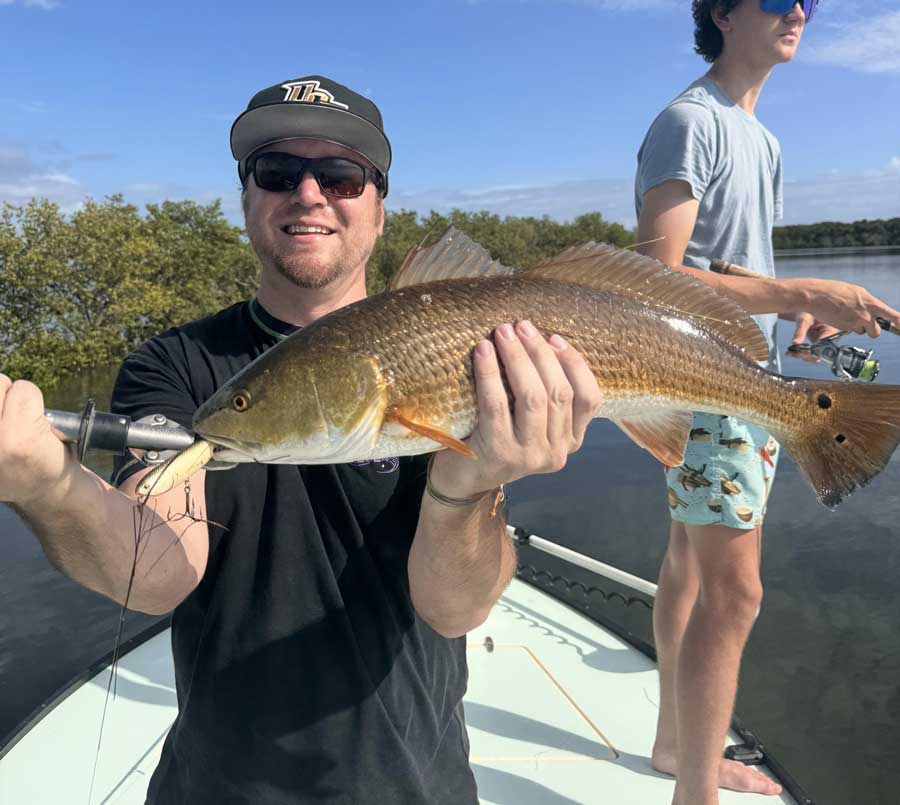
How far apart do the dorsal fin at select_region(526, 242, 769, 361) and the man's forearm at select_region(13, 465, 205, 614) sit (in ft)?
4.24

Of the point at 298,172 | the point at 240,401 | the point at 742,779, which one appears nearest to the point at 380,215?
the point at 298,172

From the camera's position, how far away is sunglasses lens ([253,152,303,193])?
2.34 meters

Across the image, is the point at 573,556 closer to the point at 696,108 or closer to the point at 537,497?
the point at 696,108

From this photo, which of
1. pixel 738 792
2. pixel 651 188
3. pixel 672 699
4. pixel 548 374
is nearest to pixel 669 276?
pixel 548 374

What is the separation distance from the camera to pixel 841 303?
2.94 metres

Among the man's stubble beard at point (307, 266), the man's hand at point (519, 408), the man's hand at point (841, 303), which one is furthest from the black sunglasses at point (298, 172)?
the man's hand at point (841, 303)

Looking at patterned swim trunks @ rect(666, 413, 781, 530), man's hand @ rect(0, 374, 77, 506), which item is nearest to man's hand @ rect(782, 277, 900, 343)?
patterned swim trunks @ rect(666, 413, 781, 530)

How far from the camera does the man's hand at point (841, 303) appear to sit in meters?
2.88

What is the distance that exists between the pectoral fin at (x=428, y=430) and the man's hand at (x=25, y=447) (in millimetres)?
787

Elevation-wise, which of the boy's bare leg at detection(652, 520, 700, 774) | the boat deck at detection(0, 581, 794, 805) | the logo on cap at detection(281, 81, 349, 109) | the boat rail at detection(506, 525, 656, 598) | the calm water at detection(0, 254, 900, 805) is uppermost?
the logo on cap at detection(281, 81, 349, 109)

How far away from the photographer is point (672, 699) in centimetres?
326

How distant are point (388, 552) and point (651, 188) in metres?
2.01

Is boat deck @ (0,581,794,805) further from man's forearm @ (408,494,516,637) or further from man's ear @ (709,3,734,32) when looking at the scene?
man's ear @ (709,3,734,32)

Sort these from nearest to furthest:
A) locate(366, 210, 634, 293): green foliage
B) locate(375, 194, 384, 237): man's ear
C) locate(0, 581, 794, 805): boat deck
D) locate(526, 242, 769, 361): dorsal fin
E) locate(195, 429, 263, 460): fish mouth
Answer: locate(195, 429, 263, 460): fish mouth
locate(526, 242, 769, 361): dorsal fin
locate(375, 194, 384, 237): man's ear
locate(0, 581, 794, 805): boat deck
locate(366, 210, 634, 293): green foliage
